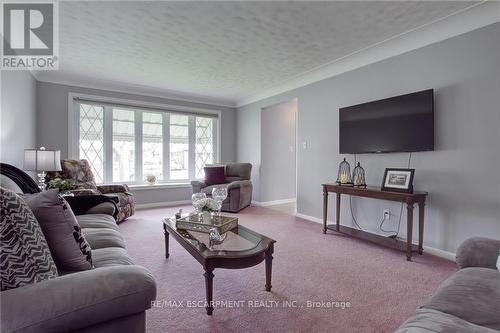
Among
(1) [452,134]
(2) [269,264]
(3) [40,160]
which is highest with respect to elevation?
(1) [452,134]

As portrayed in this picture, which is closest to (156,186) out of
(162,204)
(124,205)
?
(162,204)

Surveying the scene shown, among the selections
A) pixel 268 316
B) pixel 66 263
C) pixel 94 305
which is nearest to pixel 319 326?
pixel 268 316

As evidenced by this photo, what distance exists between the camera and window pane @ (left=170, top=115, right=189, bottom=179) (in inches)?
221

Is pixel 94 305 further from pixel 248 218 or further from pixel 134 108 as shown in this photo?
pixel 134 108

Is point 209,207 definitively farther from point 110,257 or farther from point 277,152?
point 277,152

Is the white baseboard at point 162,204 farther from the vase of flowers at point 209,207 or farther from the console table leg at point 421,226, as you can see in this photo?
the console table leg at point 421,226

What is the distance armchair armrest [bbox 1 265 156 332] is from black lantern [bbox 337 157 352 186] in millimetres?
2813

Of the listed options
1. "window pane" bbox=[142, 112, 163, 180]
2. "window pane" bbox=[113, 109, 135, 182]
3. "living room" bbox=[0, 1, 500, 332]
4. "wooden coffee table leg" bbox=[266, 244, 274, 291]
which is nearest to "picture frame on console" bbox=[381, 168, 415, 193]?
"living room" bbox=[0, 1, 500, 332]

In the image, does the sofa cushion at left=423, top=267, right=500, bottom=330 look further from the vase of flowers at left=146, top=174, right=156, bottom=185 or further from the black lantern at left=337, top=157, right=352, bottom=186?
the vase of flowers at left=146, top=174, right=156, bottom=185

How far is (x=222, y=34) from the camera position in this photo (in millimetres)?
2816

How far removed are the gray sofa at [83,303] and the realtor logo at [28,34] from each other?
2.55m

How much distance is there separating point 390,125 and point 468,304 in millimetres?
2313

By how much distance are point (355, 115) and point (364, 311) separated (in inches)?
94.9

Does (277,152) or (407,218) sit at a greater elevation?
(277,152)
